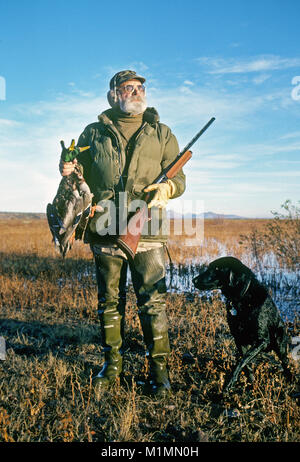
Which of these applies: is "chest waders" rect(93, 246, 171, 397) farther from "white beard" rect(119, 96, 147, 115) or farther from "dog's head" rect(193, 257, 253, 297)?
"white beard" rect(119, 96, 147, 115)

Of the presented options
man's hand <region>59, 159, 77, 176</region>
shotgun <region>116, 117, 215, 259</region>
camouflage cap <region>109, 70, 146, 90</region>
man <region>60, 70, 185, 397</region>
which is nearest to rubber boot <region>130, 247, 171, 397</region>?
man <region>60, 70, 185, 397</region>

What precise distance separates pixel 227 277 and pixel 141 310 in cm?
86

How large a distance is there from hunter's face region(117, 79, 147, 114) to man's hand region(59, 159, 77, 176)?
2.62ft

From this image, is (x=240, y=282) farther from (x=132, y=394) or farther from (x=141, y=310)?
(x=132, y=394)

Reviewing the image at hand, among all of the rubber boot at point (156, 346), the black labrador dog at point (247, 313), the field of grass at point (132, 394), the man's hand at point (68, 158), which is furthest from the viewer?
the rubber boot at point (156, 346)

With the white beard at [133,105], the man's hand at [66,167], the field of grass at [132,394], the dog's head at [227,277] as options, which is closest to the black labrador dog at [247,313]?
the dog's head at [227,277]

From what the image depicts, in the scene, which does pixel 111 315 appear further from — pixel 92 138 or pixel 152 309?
pixel 92 138

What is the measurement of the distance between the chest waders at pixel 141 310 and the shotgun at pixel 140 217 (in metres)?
0.21

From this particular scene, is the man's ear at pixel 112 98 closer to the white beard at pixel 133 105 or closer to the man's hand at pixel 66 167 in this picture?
the white beard at pixel 133 105

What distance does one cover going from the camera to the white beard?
318 cm

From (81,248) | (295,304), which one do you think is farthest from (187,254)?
(295,304)

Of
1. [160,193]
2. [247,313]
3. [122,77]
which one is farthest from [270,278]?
[122,77]

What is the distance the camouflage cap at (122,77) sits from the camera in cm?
321
